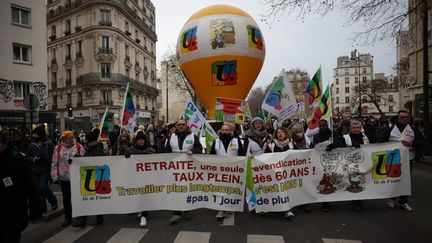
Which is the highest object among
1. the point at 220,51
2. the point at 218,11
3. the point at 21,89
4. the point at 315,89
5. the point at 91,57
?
the point at 91,57

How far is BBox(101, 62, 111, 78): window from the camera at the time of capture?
4512cm

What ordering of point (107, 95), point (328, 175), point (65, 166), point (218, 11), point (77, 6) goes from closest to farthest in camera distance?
point (65, 166), point (328, 175), point (218, 11), point (107, 95), point (77, 6)

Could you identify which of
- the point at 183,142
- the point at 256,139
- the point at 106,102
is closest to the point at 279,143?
the point at 256,139

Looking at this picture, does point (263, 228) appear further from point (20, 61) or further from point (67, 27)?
point (67, 27)

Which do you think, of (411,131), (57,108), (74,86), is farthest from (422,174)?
(57,108)

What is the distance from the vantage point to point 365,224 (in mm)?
5969

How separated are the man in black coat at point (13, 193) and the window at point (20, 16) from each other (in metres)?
24.9

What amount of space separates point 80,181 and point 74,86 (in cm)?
4384

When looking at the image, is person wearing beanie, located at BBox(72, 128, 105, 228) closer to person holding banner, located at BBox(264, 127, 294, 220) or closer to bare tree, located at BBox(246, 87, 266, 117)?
person holding banner, located at BBox(264, 127, 294, 220)

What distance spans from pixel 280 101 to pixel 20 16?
23.1m

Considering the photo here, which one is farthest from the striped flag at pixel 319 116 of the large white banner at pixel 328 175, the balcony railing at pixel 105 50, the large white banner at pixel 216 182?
the balcony railing at pixel 105 50

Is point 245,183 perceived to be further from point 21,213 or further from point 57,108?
point 57,108

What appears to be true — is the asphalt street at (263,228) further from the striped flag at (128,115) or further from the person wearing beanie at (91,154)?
the striped flag at (128,115)

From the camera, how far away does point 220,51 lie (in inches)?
626
